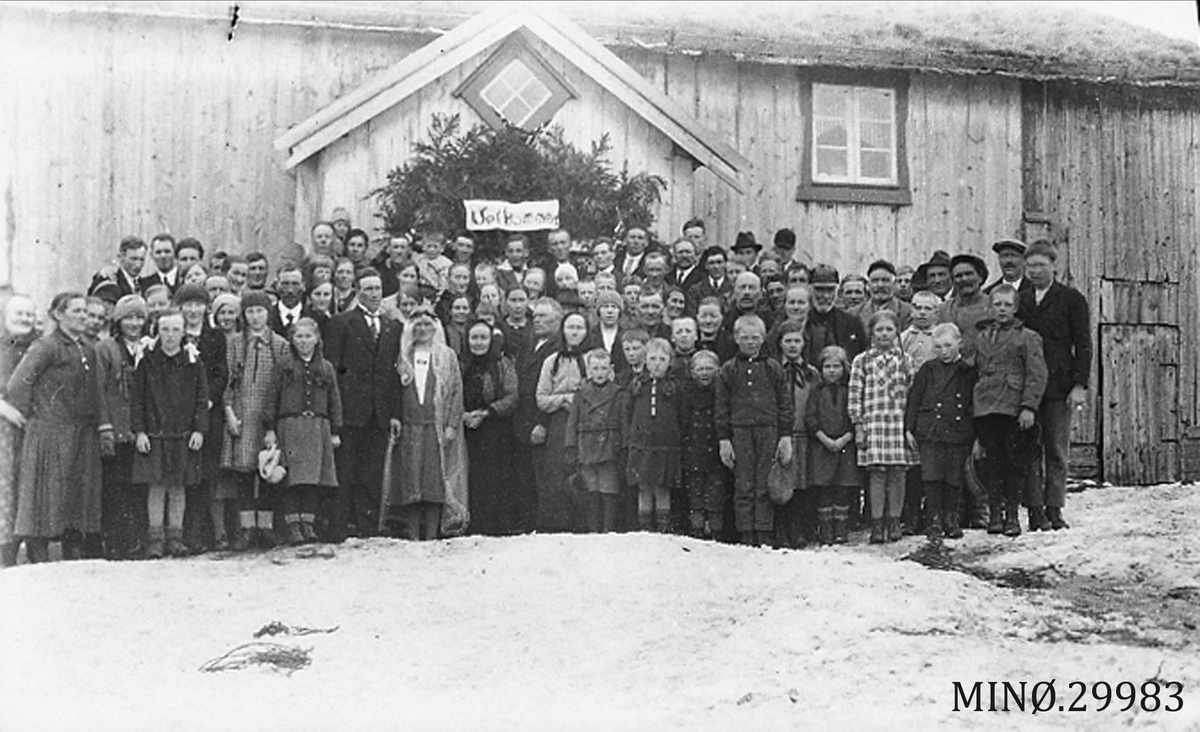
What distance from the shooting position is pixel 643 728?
5.07m

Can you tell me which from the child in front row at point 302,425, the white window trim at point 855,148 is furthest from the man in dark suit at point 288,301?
the white window trim at point 855,148

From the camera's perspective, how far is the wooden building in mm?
9906

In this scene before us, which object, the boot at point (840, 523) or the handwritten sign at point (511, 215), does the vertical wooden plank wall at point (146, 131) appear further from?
the boot at point (840, 523)

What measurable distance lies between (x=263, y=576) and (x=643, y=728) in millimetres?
2823

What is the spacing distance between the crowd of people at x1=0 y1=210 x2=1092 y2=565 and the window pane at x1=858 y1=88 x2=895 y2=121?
152 inches

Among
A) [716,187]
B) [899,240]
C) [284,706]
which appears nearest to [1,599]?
[284,706]

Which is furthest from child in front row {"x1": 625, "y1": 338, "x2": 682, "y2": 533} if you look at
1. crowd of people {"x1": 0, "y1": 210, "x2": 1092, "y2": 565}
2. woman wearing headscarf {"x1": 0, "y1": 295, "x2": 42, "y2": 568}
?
woman wearing headscarf {"x1": 0, "y1": 295, "x2": 42, "y2": 568}

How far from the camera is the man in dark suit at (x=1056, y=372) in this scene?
27.1ft

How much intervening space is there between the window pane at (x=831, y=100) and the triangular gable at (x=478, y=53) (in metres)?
2.32

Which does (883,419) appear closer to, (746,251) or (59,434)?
(746,251)

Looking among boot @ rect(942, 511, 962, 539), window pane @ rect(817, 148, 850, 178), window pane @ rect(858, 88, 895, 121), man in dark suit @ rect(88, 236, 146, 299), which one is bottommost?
boot @ rect(942, 511, 962, 539)

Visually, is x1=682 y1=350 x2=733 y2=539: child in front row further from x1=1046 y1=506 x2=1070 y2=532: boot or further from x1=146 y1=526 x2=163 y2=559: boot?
x1=146 y1=526 x2=163 y2=559: boot

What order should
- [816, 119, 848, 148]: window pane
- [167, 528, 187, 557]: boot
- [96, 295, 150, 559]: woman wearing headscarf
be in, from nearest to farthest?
[96, 295, 150, 559]: woman wearing headscarf
[167, 528, 187, 557]: boot
[816, 119, 848, 148]: window pane

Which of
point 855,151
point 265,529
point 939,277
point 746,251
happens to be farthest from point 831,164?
point 265,529
